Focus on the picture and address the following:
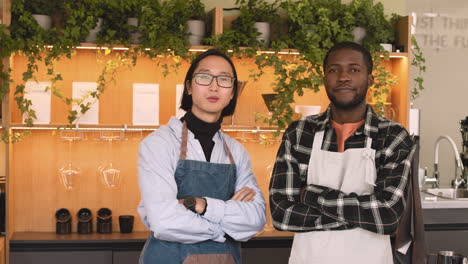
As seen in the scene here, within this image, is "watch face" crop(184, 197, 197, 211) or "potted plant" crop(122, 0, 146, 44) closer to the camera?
"watch face" crop(184, 197, 197, 211)

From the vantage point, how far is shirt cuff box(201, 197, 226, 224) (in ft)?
7.91

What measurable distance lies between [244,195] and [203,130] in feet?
0.97

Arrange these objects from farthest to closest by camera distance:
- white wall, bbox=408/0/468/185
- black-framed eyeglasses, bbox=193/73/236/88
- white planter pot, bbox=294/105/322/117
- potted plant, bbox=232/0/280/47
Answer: white wall, bbox=408/0/468/185 → white planter pot, bbox=294/105/322/117 → potted plant, bbox=232/0/280/47 → black-framed eyeglasses, bbox=193/73/236/88

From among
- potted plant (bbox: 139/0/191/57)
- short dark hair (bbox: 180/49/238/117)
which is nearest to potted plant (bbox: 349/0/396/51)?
potted plant (bbox: 139/0/191/57)

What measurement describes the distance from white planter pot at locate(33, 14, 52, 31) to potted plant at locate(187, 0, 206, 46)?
2.70 feet

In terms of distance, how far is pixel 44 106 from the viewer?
13.3 ft

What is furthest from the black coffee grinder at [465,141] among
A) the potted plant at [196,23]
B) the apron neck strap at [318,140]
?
the apron neck strap at [318,140]

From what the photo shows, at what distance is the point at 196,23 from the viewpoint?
410 centimetres

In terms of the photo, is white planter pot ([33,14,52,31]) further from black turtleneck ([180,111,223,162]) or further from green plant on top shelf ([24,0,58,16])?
black turtleneck ([180,111,223,162])

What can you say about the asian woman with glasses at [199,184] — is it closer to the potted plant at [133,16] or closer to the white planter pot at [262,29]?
the potted plant at [133,16]

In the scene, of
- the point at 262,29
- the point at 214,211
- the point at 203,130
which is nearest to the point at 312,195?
the point at 214,211

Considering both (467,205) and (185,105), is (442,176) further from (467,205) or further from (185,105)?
(185,105)

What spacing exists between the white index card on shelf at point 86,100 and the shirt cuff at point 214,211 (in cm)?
185

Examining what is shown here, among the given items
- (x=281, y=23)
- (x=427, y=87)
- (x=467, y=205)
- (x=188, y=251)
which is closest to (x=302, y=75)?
(x=281, y=23)
